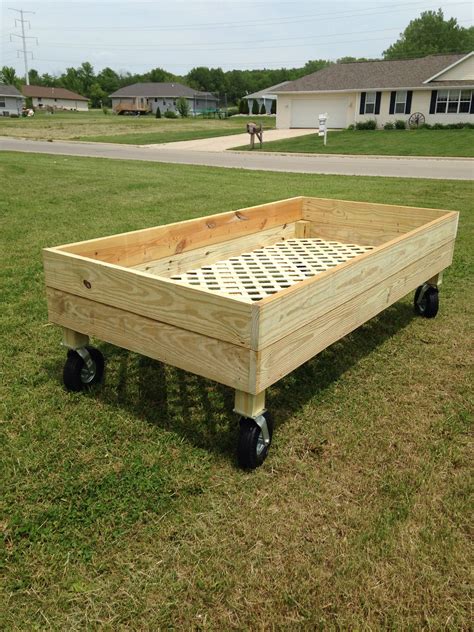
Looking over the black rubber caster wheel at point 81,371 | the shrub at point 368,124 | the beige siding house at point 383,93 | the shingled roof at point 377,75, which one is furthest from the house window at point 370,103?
the black rubber caster wheel at point 81,371

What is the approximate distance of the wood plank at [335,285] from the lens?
2.50 meters

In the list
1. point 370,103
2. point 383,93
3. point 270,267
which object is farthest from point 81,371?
point 370,103

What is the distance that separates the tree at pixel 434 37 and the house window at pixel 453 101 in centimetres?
5132

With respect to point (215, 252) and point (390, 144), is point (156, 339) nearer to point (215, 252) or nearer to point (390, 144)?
point (215, 252)

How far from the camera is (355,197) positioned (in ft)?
35.0

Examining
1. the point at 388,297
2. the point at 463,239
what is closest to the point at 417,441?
the point at 388,297

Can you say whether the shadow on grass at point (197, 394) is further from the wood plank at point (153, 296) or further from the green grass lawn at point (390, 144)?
the green grass lawn at point (390, 144)

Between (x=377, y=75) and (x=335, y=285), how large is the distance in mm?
39526

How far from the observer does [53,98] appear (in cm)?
9938

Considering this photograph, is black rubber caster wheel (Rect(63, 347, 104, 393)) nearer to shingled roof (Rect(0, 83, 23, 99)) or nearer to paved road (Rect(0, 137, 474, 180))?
paved road (Rect(0, 137, 474, 180))

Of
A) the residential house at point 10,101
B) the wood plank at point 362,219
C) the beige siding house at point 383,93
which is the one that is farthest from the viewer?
the residential house at point 10,101

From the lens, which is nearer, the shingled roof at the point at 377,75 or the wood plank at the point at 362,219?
the wood plank at the point at 362,219

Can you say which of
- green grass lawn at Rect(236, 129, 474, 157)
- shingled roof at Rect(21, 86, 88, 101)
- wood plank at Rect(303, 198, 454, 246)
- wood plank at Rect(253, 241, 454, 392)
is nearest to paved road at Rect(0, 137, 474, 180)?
green grass lawn at Rect(236, 129, 474, 157)

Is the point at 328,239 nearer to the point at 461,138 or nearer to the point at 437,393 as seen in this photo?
the point at 437,393
